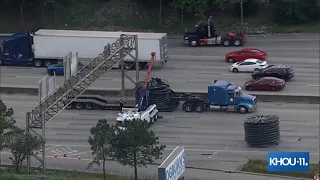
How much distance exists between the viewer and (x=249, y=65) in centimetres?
7100

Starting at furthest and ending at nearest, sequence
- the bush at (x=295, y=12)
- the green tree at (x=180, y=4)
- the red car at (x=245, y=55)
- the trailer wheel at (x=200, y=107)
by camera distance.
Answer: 1. the green tree at (x=180, y=4)
2. the bush at (x=295, y=12)
3. the red car at (x=245, y=55)
4. the trailer wheel at (x=200, y=107)

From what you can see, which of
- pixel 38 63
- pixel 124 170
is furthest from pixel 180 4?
pixel 124 170

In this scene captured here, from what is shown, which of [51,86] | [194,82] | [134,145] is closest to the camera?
[134,145]

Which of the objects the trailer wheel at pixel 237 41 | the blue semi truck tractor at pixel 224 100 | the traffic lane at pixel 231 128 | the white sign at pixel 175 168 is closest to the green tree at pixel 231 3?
the trailer wheel at pixel 237 41

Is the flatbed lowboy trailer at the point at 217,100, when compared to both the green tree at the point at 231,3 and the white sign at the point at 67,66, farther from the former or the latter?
the green tree at the point at 231,3

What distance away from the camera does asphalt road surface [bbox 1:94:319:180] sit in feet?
178

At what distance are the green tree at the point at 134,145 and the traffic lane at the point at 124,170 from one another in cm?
274

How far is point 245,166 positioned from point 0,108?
39.0 ft

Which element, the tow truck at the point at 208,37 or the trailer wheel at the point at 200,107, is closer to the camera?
the trailer wheel at the point at 200,107

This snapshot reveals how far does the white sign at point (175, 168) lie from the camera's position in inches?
1709

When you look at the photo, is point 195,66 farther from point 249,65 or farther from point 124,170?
point 124,170

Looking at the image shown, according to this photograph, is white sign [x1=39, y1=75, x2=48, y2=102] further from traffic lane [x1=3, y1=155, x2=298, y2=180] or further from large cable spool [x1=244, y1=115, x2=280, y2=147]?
large cable spool [x1=244, y1=115, x2=280, y2=147]

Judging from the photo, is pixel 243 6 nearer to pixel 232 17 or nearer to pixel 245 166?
pixel 232 17

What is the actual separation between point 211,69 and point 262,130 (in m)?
17.3
